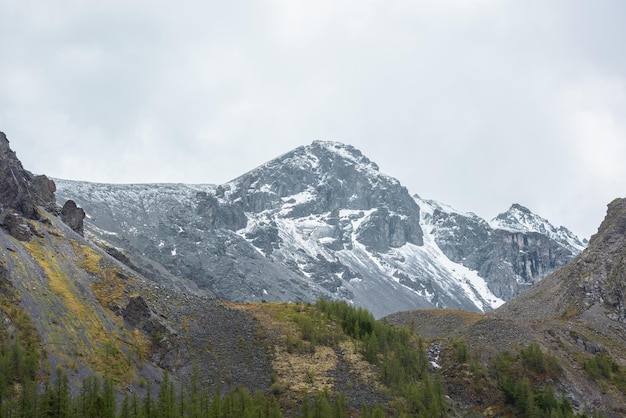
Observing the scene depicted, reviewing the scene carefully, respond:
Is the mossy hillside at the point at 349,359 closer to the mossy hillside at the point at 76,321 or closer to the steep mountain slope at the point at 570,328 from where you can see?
the steep mountain slope at the point at 570,328

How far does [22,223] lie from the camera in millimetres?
91688

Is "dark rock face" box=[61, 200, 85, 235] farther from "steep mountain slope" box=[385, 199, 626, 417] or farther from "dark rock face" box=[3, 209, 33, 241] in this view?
"steep mountain slope" box=[385, 199, 626, 417]

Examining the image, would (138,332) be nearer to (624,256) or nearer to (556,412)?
(556,412)

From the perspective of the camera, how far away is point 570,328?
11538 cm

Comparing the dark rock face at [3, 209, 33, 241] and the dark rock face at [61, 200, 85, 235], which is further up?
the dark rock face at [61, 200, 85, 235]

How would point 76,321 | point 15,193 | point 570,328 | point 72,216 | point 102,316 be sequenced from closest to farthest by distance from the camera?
point 76,321 < point 102,316 < point 15,193 < point 570,328 < point 72,216

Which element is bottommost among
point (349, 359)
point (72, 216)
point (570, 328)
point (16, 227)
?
point (349, 359)

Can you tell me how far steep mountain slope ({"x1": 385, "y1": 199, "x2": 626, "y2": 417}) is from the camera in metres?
94.1

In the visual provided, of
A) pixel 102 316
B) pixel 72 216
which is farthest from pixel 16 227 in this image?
pixel 72 216

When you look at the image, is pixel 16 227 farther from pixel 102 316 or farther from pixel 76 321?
pixel 76 321

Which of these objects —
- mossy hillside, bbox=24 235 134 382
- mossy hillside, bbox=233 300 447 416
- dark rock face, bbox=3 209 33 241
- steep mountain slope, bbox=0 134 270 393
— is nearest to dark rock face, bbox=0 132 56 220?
steep mountain slope, bbox=0 134 270 393

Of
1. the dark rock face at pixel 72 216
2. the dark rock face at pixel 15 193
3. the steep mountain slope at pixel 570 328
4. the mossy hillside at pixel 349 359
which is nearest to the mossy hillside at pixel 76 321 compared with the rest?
the dark rock face at pixel 15 193

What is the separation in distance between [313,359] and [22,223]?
4860 cm

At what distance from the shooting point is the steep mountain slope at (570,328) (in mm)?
94062
